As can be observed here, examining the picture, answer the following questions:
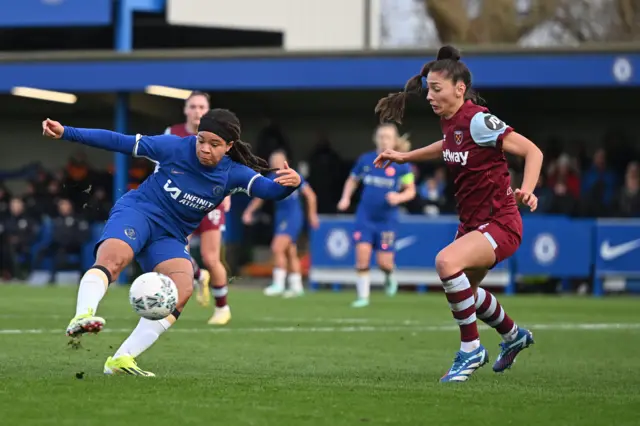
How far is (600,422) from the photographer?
6.04 m

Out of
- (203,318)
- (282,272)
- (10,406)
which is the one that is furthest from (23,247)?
(10,406)

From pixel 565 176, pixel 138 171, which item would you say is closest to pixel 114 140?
pixel 565 176

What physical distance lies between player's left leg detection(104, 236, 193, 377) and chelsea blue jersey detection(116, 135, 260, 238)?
0.52 feet

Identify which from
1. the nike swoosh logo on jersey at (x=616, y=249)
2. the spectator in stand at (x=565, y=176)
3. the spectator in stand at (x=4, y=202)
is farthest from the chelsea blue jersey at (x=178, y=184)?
the spectator in stand at (x=4, y=202)

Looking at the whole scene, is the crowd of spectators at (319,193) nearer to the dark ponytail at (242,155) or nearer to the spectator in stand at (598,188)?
the spectator in stand at (598,188)

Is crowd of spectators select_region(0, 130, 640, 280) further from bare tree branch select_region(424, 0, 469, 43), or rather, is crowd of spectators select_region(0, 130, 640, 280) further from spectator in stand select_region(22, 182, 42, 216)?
bare tree branch select_region(424, 0, 469, 43)

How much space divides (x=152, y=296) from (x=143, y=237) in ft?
2.28

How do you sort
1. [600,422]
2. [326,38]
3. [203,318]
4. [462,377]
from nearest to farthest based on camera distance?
[600,422]
[462,377]
[203,318]
[326,38]

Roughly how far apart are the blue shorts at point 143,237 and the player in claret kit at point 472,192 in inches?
67.9

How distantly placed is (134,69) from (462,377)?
16214 mm

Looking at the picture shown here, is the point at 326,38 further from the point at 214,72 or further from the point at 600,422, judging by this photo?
the point at 600,422

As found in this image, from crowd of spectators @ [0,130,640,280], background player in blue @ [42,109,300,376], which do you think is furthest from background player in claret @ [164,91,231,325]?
crowd of spectators @ [0,130,640,280]

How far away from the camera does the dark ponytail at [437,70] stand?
8211 millimetres

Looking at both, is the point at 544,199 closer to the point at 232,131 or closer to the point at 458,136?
the point at 458,136
